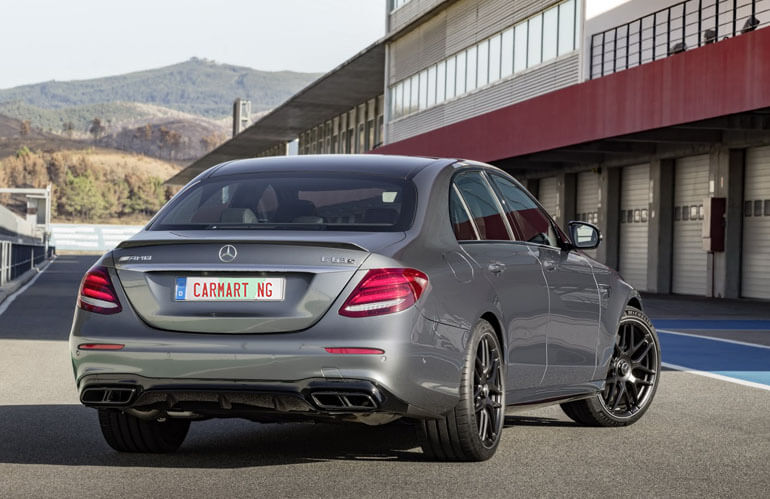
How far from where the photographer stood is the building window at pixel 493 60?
122 feet

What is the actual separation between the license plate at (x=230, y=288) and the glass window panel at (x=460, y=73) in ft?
132

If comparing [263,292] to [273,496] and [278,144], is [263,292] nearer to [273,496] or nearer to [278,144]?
[273,496]

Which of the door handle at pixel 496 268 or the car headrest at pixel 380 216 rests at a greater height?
the car headrest at pixel 380 216

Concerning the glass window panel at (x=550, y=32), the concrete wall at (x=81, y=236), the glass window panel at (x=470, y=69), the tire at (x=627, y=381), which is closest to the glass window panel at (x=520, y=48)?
the glass window panel at (x=550, y=32)

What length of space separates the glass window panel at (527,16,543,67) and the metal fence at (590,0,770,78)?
11.6ft

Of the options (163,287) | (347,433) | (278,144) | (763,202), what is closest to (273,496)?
(163,287)

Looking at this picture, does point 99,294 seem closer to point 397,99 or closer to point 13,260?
point 13,260

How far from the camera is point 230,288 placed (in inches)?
237

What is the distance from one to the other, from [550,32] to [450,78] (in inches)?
385

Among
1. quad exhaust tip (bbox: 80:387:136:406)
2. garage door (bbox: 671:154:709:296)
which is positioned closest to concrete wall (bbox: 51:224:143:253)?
garage door (bbox: 671:154:709:296)

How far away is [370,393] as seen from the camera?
5.83 m

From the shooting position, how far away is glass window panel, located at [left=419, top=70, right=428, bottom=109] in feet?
164

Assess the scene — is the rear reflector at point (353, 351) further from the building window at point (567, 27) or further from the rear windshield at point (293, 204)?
the building window at point (567, 27)

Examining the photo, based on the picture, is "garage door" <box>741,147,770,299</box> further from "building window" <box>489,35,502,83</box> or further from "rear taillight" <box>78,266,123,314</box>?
"rear taillight" <box>78,266,123,314</box>
